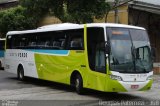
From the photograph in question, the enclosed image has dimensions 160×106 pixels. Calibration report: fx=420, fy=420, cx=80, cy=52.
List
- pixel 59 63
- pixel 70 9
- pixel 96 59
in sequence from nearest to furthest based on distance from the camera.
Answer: pixel 96 59, pixel 59 63, pixel 70 9

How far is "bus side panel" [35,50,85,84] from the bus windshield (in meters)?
1.75

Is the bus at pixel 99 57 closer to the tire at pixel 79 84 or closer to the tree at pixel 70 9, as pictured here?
the tire at pixel 79 84

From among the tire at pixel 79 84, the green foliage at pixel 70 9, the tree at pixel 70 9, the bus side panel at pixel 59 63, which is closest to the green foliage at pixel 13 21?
the green foliage at pixel 70 9

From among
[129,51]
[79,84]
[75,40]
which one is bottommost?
[79,84]

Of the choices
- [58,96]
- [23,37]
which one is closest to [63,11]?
[23,37]

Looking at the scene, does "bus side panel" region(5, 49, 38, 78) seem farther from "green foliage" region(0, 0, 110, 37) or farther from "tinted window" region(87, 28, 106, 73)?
"tinted window" region(87, 28, 106, 73)

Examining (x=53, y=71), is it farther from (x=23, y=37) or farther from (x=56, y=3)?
(x=56, y=3)

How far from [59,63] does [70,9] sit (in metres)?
7.71

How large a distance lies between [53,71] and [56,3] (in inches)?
314

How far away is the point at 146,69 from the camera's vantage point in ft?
50.4

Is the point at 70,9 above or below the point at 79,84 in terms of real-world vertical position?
above

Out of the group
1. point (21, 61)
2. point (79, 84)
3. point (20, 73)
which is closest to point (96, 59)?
point (79, 84)

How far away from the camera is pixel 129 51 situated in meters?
15.2

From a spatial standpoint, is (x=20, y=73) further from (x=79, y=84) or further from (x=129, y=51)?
(x=129, y=51)
